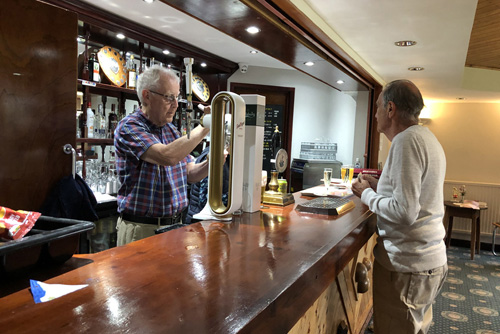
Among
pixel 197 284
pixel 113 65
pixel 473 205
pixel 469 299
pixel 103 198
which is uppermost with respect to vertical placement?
pixel 113 65

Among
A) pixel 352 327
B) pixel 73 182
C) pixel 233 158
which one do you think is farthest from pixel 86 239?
pixel 352 327

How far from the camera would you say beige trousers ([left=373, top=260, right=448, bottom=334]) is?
1817 mm

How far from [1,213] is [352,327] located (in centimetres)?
208

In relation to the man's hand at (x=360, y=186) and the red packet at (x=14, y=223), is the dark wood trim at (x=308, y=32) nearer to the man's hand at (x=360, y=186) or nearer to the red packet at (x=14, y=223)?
the man's hand at (x=360, y=186)

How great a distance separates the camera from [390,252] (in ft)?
6.14

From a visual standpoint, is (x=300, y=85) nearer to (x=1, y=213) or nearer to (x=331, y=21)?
(x=331, y=21)

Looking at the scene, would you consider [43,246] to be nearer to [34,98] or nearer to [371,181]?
[34,98]

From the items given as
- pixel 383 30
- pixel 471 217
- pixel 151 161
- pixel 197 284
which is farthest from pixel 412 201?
pixel 471 217

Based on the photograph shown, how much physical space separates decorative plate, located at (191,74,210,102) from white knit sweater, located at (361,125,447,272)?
362 centimetres

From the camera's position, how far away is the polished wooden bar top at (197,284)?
0.75m

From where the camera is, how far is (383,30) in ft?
9.14

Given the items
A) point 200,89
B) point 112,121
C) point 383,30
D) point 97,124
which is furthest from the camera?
point 200,89

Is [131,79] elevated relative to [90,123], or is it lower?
elevated

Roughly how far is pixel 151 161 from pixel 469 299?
Result: 3716mm
